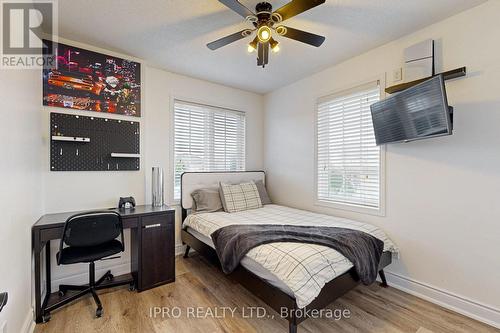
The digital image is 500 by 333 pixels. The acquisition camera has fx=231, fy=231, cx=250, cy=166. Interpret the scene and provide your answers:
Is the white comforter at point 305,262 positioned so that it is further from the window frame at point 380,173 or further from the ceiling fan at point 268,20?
the ceiling fan at point 268,20

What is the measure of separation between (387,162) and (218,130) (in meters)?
2.48

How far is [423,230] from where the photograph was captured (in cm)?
228

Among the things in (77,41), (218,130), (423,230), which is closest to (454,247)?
(423,230)

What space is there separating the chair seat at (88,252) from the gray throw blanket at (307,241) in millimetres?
969

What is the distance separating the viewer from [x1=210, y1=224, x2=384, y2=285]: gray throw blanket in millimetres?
1939

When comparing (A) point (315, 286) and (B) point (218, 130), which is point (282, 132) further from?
(A) point (315, 286)

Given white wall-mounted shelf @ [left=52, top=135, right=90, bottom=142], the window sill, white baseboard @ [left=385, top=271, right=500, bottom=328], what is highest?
white wall-mounted shelf @ [left=52, top=135, right=90, bottom=142]

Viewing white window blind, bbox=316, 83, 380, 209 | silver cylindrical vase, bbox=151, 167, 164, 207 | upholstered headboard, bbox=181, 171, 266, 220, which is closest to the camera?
white window blind, bbox=316, 83, 380, 209

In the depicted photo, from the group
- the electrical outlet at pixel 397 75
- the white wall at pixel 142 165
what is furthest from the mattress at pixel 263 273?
the electrical outlet at pixel 397 75

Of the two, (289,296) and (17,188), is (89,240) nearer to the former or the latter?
(17,188)

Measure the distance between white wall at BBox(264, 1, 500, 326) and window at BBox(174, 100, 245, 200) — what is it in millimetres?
2105

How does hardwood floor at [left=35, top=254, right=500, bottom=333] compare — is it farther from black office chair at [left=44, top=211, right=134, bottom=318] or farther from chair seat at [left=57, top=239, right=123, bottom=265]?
chair seat at [left=57, top=239, right=123, bottom=265]

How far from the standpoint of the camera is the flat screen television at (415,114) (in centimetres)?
183

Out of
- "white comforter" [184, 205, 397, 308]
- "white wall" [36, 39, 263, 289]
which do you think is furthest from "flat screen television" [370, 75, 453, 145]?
"white wall" [36, 39, 263, 289]
